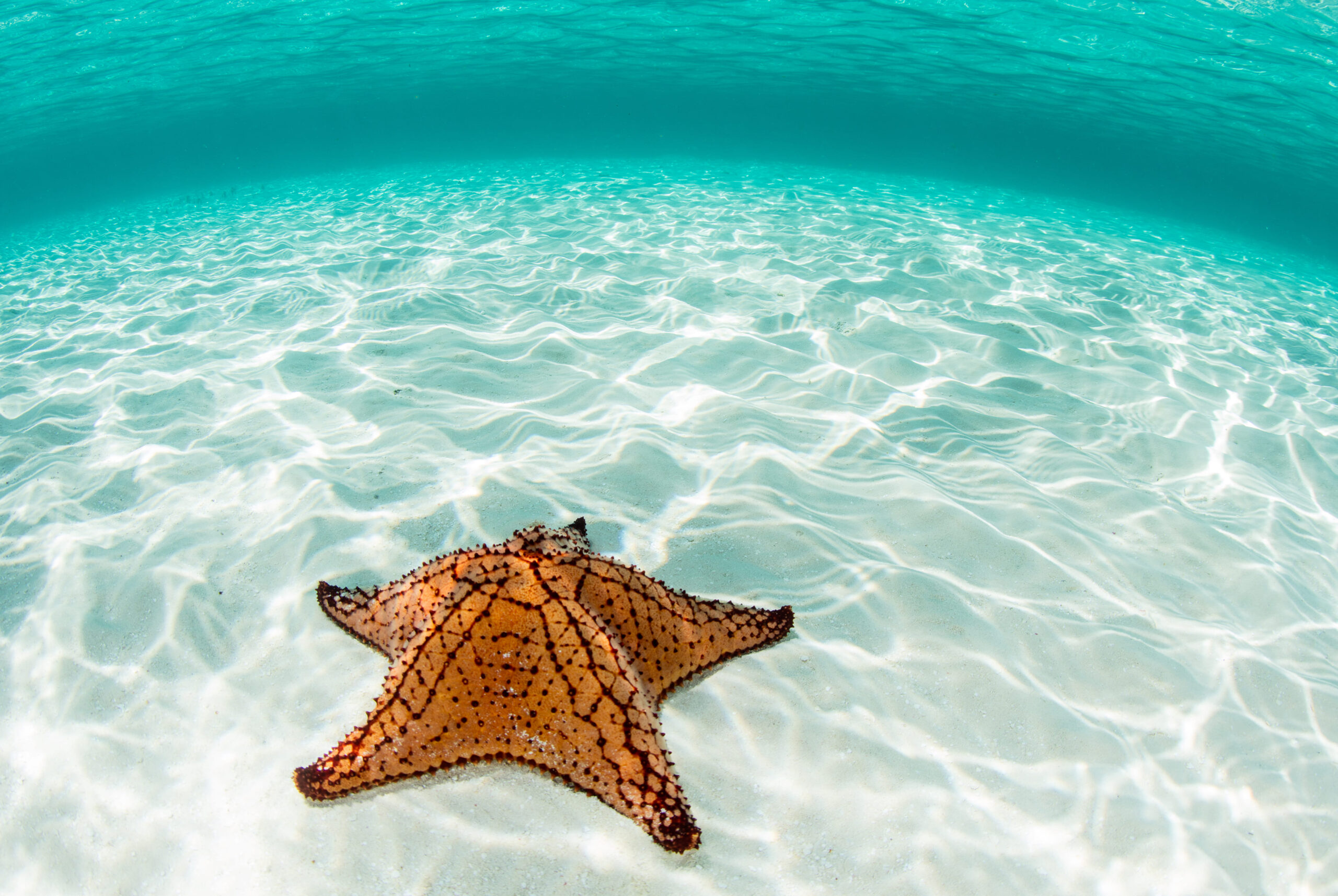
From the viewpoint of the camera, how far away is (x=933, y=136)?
70.2m

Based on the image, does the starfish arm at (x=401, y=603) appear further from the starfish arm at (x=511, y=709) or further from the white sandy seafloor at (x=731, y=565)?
the white sandy seafloor at (x=731, y=565)

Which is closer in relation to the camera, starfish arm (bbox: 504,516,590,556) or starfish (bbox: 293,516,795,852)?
starfish (bbox: 293,516,795,852)

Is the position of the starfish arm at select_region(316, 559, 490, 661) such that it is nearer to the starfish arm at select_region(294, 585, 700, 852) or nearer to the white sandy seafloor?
the starfish arm at select_region(294, 585, 700, 852)

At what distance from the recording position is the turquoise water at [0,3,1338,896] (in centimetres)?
217

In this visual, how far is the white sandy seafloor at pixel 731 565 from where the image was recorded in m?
2.16

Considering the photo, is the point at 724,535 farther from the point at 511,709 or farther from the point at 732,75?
the point at 732,75

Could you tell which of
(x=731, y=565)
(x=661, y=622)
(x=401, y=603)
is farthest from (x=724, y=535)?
(x=401, y=603)

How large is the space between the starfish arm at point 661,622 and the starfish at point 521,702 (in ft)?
0.08

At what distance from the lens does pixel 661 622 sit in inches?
88.3

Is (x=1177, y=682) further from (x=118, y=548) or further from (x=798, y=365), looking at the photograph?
(x=118, y=548)

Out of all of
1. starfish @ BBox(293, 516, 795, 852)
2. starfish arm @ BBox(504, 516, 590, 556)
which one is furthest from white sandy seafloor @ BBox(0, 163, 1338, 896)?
starfish arm @ BBox(504, 516, 590, 556)

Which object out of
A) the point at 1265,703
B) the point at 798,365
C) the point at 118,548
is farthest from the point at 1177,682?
the point at 118,548

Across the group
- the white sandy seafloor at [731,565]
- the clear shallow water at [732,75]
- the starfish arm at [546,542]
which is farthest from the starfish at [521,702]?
the clear shallow water at [732,75]

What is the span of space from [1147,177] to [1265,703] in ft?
313
